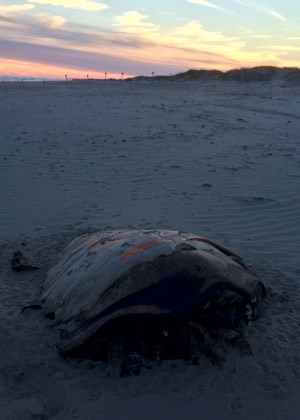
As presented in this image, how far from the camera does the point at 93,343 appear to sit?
141 inches

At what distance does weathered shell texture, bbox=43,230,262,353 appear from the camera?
3.46 m

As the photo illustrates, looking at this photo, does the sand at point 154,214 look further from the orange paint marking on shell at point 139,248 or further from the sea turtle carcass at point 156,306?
the orange paint marking on shell at point 139,248

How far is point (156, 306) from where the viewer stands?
3.43 metres

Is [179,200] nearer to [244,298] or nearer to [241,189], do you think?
[241,189]

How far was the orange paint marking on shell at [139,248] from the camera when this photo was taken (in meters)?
3.82

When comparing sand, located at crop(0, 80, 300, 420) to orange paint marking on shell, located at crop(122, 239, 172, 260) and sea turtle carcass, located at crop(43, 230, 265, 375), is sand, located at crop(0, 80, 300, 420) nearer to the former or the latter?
sea turtle carcass, located at crop(43, 230, 265, 375)

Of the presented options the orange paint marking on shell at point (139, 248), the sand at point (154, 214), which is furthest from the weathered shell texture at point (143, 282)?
the sand at point (154, 214)

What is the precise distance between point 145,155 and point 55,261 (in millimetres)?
5882

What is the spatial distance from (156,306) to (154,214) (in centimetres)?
399

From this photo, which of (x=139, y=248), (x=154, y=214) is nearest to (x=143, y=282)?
(x=139, y=248)

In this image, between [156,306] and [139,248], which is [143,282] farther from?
[139,248]

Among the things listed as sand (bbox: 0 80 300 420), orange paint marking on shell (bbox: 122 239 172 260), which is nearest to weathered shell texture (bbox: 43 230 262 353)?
orange paint marking on shell (bbox: 122 239 172 260)

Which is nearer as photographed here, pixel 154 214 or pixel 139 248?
pixel 139 248

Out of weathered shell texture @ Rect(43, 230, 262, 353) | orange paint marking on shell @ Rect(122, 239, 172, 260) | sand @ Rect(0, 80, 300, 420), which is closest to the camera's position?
sand @ Rect(0, 80, 300, 420)
